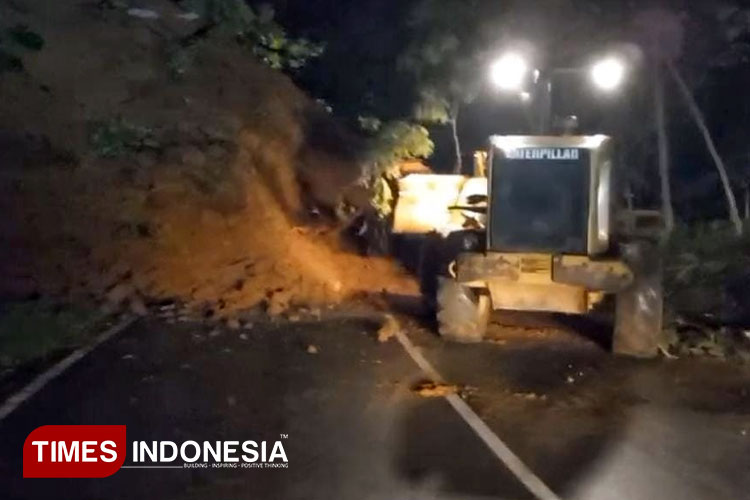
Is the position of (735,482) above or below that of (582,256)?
below

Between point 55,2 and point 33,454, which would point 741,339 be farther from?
point 55,2

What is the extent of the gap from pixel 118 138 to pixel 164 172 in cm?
111

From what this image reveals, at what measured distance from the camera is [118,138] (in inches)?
959

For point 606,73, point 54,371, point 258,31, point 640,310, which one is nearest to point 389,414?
point 54,371

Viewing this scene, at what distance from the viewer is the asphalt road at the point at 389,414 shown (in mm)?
10047

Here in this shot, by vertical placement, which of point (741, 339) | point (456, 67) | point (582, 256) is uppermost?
point (456, 67)

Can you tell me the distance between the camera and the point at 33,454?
414 inches

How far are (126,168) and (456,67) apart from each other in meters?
14.1

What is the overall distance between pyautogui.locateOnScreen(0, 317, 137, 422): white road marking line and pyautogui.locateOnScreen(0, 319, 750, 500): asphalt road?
0.47 feet

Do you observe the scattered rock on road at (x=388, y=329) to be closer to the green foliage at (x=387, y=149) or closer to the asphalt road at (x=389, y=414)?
the asphalt road at (x=389, y=414)

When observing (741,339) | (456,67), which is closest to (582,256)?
(741,339)

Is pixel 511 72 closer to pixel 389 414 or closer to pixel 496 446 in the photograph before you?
pixel 389 414

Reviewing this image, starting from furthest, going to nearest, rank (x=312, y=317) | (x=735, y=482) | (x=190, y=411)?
(x=312, y=317), (x=190, y=411), (x=735, y=482)

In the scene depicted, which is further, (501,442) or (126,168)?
(126,168)
